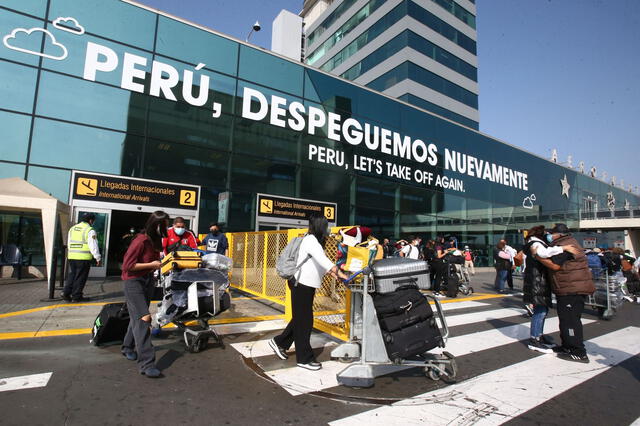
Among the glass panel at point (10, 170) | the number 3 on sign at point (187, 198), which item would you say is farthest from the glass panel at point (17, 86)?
the number 3 on sign at point (187, 198)

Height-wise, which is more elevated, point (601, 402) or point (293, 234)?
point (293, 234)

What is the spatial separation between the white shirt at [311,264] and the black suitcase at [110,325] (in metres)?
2.32

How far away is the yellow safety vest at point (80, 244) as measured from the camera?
24.1ft

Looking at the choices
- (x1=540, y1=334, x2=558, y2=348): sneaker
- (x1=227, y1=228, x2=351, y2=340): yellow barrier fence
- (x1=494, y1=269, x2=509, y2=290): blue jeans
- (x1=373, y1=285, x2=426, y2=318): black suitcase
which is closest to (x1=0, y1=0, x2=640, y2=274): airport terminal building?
(x1=227, y1=228, x2=351, y2=340): yellow barrier fence

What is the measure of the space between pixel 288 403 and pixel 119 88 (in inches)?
519

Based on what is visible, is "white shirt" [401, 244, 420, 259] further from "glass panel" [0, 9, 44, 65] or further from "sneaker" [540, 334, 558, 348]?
"glass panel" [0, 9, 44, 65]

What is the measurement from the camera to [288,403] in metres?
3.01

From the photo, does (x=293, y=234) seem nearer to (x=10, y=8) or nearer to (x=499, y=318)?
(x=499, y=318)

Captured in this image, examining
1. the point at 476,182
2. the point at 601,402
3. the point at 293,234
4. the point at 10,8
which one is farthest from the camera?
the point at 476,182

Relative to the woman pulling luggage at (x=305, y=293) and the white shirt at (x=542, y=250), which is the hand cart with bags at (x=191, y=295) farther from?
the white shirt at (x=542, y=250)

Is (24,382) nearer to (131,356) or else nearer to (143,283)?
(131,356)

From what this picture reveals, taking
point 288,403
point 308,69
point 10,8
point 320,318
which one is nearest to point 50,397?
point 288,403

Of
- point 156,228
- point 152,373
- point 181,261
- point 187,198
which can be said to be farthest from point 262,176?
point 152,373

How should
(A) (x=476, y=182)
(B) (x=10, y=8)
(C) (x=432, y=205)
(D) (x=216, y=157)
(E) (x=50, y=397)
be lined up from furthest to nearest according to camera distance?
(A) (x=476, y=182)
(C) (x=432, y=205)
(D) (x=216, y=157)
(B) (x=10, y=8)
(E) (x=50, y=397)
